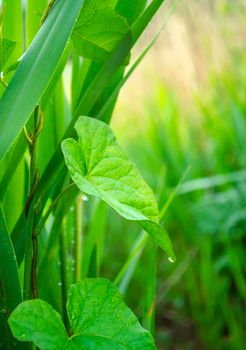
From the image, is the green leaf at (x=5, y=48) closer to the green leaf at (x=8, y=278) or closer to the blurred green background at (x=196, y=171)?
Answer: the green leaf at (x=8, y=278)

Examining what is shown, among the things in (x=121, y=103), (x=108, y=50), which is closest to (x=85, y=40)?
(x=108, y=50)

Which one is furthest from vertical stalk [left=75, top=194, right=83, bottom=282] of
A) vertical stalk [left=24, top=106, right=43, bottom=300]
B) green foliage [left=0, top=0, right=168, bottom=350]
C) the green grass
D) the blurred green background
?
the green grass

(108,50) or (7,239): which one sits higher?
(108,50)

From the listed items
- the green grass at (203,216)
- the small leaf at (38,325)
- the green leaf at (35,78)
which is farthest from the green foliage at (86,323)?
the green grass at (203,216)

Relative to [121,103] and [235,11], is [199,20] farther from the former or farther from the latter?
[121,103]

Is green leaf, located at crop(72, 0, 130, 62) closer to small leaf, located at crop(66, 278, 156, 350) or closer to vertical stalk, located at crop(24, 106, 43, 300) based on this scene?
vertical stalk, located at crop(24, 106, 43, 300)

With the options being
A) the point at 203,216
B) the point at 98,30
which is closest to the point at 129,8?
the point at 98,30

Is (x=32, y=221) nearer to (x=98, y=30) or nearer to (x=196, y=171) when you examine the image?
(x=98, y=30)
